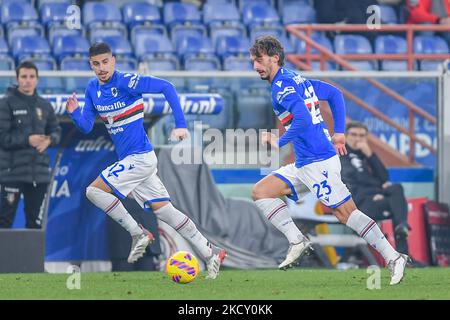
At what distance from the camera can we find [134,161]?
37.5 feet

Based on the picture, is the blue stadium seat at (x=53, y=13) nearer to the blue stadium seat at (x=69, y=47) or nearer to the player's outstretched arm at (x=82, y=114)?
the blue stadium seat at (x=69, y=47)

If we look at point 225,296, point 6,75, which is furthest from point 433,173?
point 225,296

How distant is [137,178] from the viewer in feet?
37.5

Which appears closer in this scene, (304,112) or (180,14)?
(304,112)

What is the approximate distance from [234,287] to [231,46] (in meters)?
10.6

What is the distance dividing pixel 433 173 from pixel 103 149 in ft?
13.3

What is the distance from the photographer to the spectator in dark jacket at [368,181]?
1515cm

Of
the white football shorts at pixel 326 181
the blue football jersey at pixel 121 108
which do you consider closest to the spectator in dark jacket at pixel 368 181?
the blue football jersey at pixel 121 108

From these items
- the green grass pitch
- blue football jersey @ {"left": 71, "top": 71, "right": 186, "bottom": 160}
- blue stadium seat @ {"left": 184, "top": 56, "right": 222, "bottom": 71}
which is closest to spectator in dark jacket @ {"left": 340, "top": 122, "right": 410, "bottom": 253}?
the green grass pitch

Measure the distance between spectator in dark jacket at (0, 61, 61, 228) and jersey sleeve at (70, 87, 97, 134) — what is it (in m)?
2.23

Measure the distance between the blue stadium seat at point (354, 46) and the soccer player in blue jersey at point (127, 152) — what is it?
9.85m

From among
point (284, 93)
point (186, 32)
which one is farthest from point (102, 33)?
point (284, 93)

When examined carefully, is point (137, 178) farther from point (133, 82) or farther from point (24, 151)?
point (24, 151)
